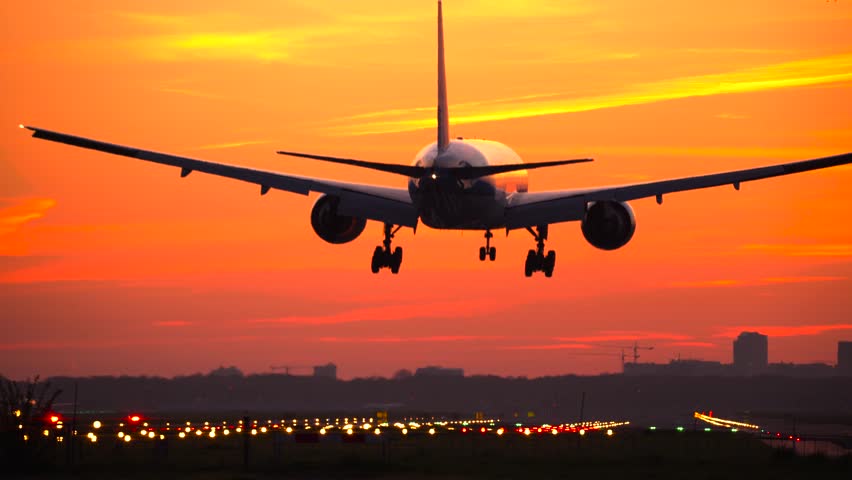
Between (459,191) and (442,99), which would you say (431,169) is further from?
(442,99)

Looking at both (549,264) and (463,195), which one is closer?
(463,195)

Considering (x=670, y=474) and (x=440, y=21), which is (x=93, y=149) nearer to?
(x=440, y=21)

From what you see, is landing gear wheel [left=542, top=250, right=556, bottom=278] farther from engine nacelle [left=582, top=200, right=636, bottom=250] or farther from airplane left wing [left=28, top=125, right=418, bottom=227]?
airplane left wing [left=28, top=125, right=418, bottom=227]

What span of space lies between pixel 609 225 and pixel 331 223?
13987mm

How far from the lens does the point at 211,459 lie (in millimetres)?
65438

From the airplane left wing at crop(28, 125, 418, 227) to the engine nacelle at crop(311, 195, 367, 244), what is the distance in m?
1.38

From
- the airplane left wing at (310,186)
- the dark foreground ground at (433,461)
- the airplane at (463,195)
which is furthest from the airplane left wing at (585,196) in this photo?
the dark foreground ground at (433,461)

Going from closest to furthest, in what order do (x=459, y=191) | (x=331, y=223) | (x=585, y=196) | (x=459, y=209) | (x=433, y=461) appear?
(x=433, y=461), (x=459, y=191), (x=459, y=209), (x=585, y=196), (x=331, y=223)

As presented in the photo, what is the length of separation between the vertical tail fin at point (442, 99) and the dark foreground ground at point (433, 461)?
14966mm

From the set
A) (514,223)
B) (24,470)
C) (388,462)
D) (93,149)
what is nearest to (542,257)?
(514,223)

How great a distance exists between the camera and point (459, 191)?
68.4 metres

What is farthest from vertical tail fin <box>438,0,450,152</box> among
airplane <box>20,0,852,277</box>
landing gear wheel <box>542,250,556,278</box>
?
landing gear wheel <box>542,250,556,278</box>

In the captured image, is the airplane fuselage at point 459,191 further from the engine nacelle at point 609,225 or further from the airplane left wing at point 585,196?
the engine nacelle at point 609,225

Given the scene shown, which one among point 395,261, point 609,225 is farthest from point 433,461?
point 609,225
